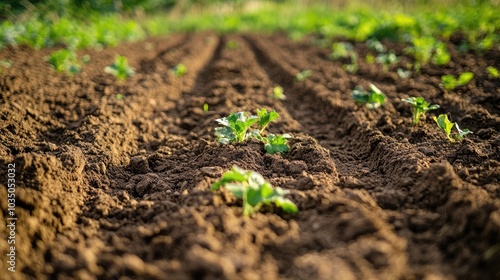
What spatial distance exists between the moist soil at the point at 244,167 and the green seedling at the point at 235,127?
96 mm

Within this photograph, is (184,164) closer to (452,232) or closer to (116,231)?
(116,231)

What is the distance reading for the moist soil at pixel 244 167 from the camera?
172 centimetres

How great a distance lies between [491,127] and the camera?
3500 millimetres

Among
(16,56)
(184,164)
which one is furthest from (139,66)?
(184,164)

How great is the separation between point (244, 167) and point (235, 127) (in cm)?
44

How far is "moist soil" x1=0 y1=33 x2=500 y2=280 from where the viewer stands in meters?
1.72

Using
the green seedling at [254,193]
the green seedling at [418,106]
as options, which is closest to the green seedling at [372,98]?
the green seedling at [418,106]

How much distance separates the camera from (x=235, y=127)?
3082 mm

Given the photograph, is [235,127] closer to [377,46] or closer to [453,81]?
[453,81]

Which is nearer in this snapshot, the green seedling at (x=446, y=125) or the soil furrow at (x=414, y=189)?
the soil furrow at (x=414, y=189)

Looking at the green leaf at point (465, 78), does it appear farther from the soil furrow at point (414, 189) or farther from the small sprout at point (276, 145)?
the small sprout at point (276, 145)

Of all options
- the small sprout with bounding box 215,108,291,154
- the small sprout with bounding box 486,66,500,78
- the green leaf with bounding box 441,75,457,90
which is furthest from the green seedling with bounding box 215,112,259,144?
the small sprout with bounding box 486,66,500,78

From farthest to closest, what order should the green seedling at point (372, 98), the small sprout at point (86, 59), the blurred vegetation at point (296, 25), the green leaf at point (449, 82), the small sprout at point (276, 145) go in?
the blurred vegetation at point (296, 25)
the small sprout at point (86, 59)
the green leaf at point (449, 82)
the green seedling at point (372, 98)
the small sprout at point (276, 145)

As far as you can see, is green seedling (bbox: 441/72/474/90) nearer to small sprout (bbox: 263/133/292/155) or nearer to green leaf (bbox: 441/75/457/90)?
green leaf (bbox: 441/75/457/90)
